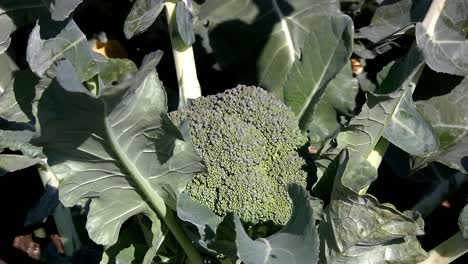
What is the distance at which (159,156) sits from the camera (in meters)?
0.86

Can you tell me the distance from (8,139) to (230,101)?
39 centimetres

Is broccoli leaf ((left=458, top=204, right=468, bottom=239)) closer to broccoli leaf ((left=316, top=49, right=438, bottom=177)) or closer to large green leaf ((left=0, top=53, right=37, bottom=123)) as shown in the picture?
broccoli leaf ((left=316, top=49, right=438, bottom=177))

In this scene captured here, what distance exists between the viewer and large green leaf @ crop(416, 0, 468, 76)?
3.52ft

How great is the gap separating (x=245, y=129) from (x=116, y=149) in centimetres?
19

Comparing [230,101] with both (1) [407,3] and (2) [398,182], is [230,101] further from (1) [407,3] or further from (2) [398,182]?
(2) [398,182]

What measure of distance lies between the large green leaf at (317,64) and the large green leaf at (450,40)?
0.65 feet

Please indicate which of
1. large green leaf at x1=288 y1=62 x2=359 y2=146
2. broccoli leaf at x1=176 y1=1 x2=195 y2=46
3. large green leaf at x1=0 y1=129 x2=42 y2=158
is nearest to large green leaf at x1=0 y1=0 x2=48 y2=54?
large green leaf at x1=0 y1=129 x2=42 y2=158

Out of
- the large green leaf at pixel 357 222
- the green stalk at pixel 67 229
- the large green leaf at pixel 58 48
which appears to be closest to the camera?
the large green leaf at pixel 357 222

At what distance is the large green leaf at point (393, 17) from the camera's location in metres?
1.15

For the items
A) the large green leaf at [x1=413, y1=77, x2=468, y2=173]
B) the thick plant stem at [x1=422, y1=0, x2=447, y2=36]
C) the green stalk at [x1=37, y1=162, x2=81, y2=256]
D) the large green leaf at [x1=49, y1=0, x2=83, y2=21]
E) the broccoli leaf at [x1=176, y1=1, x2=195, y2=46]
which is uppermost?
the large green leaf at [x1=49, y1=0, x2=83, y2=21]

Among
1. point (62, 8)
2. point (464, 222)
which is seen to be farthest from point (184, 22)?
point (464, 222)

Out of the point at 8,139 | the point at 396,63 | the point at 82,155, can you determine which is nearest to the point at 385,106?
the point at 396,63

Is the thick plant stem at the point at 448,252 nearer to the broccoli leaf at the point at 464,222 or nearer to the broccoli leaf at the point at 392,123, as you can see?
the broccoli leaf at the point at 464,222

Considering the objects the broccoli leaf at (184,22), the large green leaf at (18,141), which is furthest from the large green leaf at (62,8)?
the large green leaf at (18,141)
